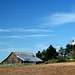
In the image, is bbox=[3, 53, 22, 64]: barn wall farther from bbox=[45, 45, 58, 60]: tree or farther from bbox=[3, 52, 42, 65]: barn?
bbox=[45, 45, 58, 60]: tree

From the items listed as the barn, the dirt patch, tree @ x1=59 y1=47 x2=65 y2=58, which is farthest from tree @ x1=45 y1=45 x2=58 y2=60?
the dirt patch

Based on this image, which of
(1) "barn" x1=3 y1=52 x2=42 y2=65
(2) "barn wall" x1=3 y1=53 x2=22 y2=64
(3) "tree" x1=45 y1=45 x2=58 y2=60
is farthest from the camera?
(3) "tree" x1=45 y1=45 x2=58 y2=60

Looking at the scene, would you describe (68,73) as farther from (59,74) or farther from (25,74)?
(25,74)

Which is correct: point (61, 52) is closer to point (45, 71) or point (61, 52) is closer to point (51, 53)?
point (51, 53)

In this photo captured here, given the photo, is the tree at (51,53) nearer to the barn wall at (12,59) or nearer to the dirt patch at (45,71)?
the barn wall at (12,59)

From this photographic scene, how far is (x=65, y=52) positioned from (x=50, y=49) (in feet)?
42.2

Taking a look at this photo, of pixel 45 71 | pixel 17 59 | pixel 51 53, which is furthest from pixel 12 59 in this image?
pixel 45 71

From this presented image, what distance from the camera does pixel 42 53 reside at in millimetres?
106562

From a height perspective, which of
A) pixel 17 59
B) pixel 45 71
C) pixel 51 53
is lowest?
pixel 45 71

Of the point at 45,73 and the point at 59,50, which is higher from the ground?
the point at 59,50

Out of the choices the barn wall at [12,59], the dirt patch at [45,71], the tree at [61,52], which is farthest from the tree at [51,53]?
the dirt patch at [45,71]

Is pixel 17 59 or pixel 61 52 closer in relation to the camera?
pixel 17 59

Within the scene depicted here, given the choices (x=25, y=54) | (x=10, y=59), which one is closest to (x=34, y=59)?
(x=25, y=54)

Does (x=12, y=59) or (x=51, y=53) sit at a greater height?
(x=51, y=53)
